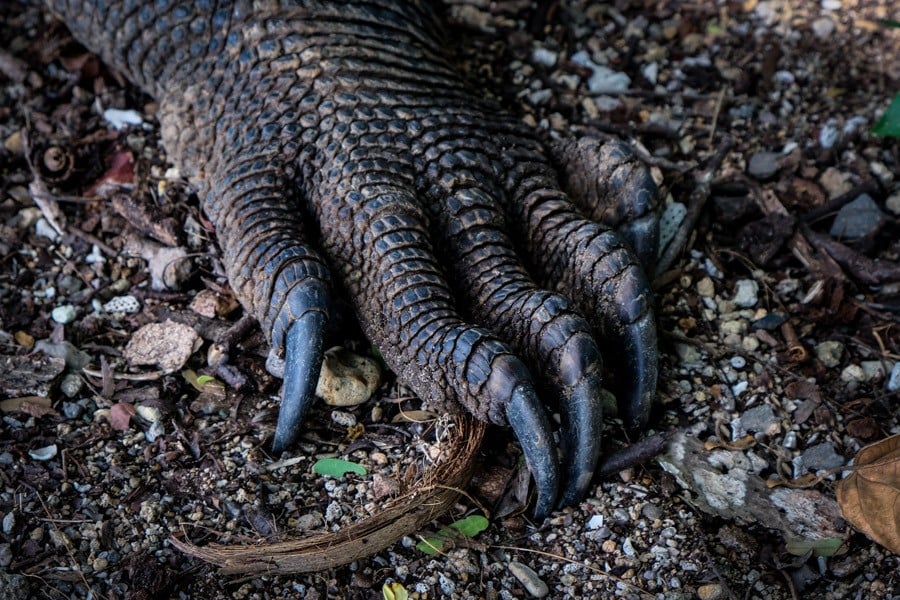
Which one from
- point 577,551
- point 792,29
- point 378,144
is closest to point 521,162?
point 378,144

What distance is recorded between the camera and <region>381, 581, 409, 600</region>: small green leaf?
2.00 metres

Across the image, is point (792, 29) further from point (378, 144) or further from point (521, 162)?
point (378, 144)

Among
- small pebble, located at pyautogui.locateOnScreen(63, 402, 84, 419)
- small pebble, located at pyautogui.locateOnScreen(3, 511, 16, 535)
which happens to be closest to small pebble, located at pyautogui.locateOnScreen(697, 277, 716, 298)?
small pebble, located at pyautogui.locateOnScreen(63, 402, 84, 419)

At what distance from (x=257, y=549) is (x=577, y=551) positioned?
0.74 metres

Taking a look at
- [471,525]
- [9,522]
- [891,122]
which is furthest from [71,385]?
[891,122]

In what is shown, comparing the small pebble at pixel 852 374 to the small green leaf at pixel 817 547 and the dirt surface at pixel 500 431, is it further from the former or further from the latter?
the small green leaf at pixel 817 547

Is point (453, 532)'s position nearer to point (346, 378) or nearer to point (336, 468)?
point (336, 468)

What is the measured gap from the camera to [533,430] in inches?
77.9

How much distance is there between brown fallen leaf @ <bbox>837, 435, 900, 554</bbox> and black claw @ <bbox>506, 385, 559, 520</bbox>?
2.33ft

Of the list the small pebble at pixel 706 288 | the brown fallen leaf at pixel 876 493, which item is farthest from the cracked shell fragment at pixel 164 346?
the brown fallen leaf at pixel 876 493

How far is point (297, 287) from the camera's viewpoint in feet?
7.05

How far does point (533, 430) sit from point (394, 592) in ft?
1.60

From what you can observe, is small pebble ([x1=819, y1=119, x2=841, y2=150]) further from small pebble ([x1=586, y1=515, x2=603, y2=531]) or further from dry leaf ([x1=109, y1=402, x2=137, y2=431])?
dry leaf ([x1=109, y1=402, x2=137, y2=431])

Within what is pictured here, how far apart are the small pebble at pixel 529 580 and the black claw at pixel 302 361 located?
2.05ft
